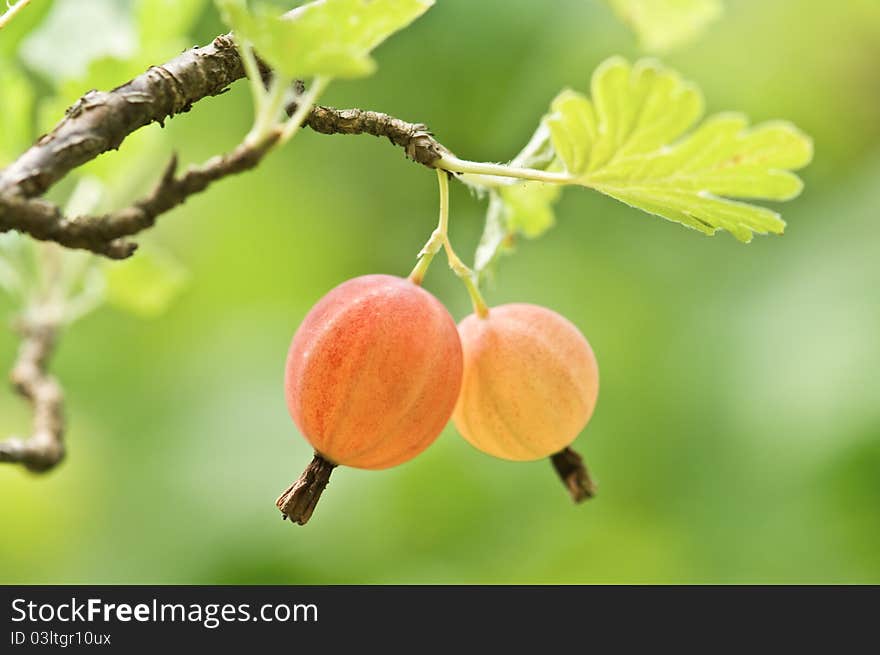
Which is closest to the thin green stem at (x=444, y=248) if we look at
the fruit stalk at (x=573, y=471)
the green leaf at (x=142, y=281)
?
the fruit stalk at (x=573, y=471)

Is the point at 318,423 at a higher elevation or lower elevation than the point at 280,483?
higher

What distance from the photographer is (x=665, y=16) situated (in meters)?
0.50

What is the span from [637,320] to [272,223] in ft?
3.38

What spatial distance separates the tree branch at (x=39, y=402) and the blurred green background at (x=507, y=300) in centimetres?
114

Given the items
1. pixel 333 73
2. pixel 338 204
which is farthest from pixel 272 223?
pixel 333 73

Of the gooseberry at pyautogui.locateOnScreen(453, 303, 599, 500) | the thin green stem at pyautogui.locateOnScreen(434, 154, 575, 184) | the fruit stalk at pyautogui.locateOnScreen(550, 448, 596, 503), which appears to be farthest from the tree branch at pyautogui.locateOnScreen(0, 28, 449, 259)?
the fruit stalk at pyautogui.locateOnScreen(550, 448, 596, 503)

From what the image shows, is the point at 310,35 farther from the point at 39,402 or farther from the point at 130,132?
the point at 39,402

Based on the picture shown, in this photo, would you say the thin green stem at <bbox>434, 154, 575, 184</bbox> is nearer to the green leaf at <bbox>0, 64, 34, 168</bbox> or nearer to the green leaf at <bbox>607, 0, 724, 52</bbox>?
the green leaf at <bbox>607, 0, 724, 52</bbox>

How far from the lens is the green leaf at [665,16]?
50 centimetres

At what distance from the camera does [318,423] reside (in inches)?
23.7

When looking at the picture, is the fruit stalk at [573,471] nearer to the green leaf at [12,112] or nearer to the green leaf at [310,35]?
the green leaf at [310,35]

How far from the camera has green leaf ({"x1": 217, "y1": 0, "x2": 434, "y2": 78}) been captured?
0.43 metres

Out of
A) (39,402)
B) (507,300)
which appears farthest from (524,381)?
(507,300)
